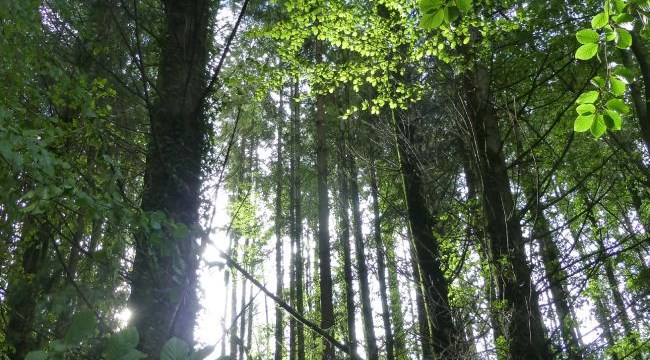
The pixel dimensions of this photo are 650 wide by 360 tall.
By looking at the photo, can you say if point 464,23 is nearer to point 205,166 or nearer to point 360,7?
point 360,7

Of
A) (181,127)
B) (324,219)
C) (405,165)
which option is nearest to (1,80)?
(181,127)

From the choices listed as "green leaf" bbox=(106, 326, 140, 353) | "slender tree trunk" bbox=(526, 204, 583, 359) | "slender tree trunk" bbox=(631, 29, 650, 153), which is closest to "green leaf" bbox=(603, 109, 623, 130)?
"green leaf" bbox=(106, 326, 140, 353)

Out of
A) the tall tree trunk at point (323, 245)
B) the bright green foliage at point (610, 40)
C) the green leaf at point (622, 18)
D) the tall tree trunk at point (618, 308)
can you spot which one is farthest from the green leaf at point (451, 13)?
the tall tree trunk at point (323, 245)

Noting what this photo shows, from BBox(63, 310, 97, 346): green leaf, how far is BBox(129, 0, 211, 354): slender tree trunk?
1.29 m

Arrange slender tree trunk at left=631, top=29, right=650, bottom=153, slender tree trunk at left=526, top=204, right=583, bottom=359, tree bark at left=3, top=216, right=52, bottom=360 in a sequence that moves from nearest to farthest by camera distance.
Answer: tree bark at left=3, top=216, right=52, bottom=360
slender tree trunk at left=526, top=204, right=583, bottom=359
slender tree trunk at left=631, top=29, right=650, bottom=153

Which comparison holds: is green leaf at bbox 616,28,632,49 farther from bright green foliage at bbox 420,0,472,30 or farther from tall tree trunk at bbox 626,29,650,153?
tall tree trunk at bbox 626,29,650,153

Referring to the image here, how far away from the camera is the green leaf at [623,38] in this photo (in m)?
1.41

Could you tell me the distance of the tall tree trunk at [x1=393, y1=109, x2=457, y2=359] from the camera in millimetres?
4848

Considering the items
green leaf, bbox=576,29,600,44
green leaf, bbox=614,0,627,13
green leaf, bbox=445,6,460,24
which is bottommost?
green leaf, bbox=576,29,600,44

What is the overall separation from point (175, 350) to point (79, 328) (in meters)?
0.15

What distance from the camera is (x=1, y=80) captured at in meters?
2.80

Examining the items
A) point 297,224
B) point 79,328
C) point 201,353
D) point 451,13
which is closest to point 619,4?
point 451,13

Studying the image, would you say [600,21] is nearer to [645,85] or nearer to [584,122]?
[584,122]

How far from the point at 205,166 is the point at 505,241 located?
239 centimetres
